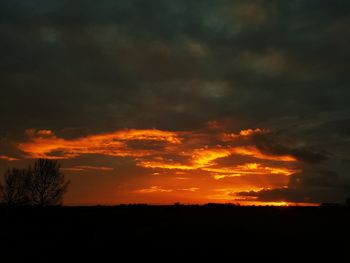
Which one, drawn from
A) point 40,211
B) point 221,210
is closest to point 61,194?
point 40,211

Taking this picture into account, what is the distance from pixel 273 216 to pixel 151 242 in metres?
13.2

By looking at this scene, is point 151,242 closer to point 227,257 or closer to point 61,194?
point 227,257

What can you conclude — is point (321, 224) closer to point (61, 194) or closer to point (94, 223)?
point (94, 223)

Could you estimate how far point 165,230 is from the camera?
26062 millimetres

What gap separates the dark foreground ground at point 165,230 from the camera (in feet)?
73.0

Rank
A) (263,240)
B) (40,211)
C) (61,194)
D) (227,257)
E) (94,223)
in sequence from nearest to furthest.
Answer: (227,257)
(263,240)
(94,223)
(40,211)
(61,194)

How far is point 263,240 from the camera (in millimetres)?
24766

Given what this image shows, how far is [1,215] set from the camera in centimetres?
3002

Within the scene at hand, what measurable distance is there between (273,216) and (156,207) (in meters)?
10.4

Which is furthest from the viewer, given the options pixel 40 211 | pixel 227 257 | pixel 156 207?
pixel 156 207

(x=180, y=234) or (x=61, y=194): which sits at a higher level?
(x=61, y=194)

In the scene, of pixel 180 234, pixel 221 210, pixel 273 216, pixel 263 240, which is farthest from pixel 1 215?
pixel 273 216

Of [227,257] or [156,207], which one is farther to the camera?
[156,207]

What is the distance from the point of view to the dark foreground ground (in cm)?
2227
